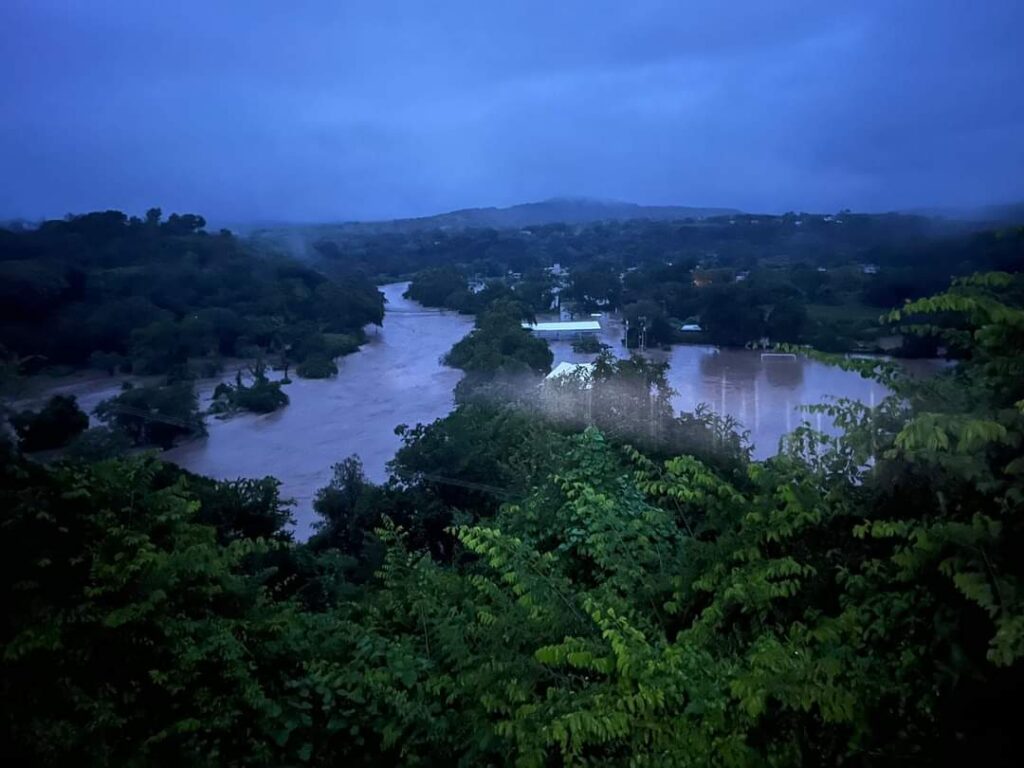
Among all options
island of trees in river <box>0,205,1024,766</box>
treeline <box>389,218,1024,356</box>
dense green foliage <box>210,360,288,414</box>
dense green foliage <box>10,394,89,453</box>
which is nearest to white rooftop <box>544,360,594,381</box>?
treeline <box>389,218,1024,356</box>

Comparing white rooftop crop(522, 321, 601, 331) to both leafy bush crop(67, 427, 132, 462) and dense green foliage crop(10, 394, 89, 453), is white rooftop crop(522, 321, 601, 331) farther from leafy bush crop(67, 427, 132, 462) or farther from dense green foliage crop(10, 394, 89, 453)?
dense green foliage crop(10, 394, 89, 453)

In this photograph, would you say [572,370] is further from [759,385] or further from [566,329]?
[759,385]

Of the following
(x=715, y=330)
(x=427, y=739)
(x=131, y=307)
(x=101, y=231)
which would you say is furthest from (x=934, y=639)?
(x=101, y=231)

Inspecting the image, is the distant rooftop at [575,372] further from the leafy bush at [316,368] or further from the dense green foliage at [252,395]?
the dense green foliage at [252,395]

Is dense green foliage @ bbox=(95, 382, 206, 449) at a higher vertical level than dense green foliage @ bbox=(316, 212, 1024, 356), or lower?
lower

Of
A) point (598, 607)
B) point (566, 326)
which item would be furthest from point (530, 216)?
point (598, 607)

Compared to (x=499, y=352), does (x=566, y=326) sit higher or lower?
higher
